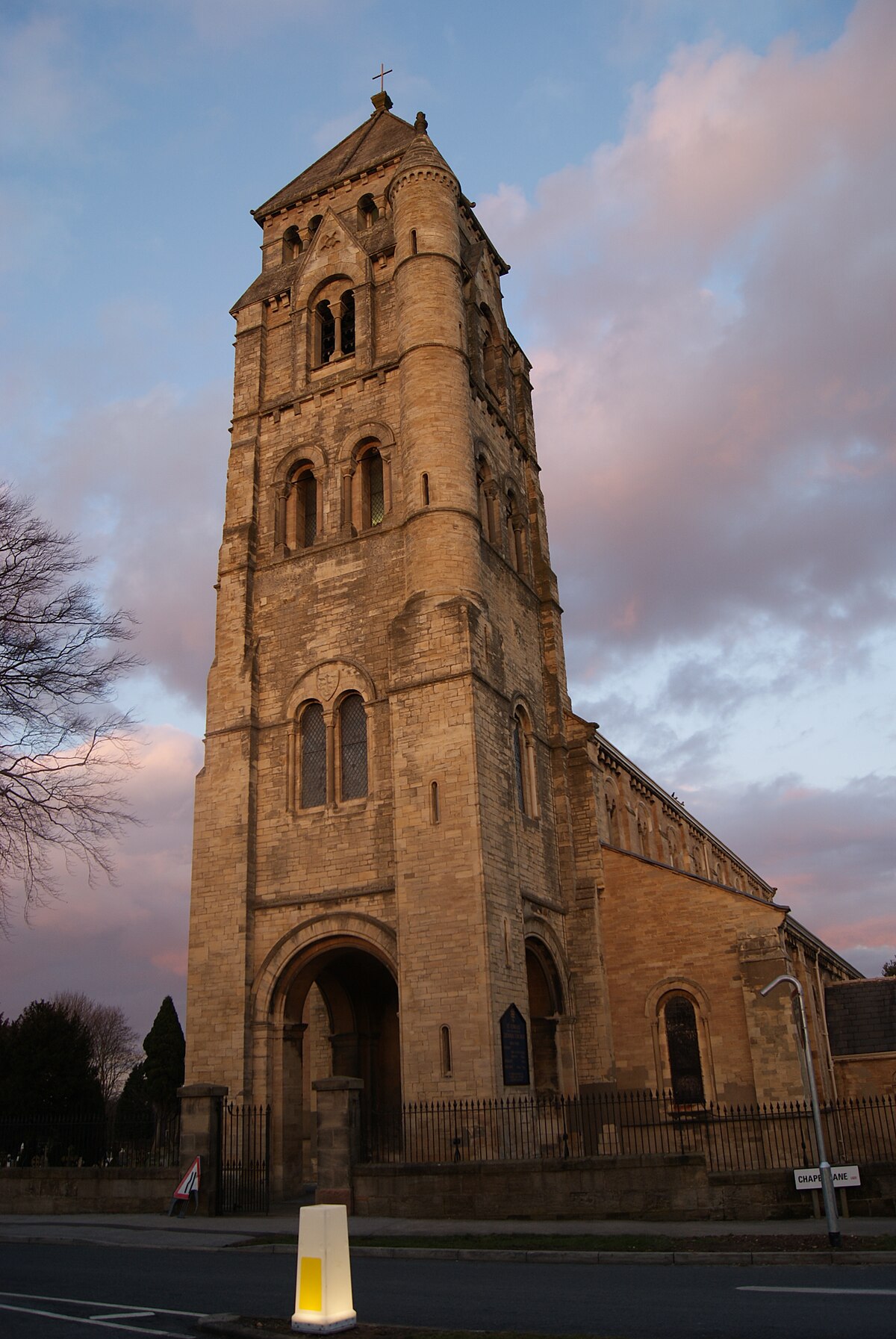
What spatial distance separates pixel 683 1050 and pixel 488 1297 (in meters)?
15.8

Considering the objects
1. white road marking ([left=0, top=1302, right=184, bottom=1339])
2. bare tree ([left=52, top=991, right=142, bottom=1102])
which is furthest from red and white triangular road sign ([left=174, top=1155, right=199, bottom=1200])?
bare tree ([left=52, top=991, right=142, bottom=1102])

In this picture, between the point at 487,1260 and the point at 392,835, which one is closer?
the point at 487,1260

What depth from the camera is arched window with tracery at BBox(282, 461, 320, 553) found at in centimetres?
2770

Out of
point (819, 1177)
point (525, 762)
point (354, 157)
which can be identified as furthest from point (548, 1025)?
point (354, 157)

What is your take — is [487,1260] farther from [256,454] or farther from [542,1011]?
[256,454]

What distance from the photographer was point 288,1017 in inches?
900

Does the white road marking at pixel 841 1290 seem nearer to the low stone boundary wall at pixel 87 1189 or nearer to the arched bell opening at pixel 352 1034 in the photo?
the low stone boundary wall at pixel 87 1189

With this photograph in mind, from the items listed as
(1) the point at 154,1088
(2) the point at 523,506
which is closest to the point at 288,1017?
(2) the point at 523,506

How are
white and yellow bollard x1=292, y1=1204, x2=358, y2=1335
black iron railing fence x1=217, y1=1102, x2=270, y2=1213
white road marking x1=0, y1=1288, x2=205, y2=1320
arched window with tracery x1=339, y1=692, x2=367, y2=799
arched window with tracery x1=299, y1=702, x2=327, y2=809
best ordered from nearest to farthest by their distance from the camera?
white and yellow bollard x1=292, y1=1204, x2=358, y2=1335, white road marking x1=0, y1=1288, x2=205, y2=1320, black iron railing fence x1=217, y1=1102, x2=270, y2=1213, arched window with tracery x1=339, y1=692, x2=367, y2=799, arched window with tracery x1=299, y1=702, x2=327, y2=809

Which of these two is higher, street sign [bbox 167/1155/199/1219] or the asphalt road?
street sign [bbox 167/1155/199/1219]

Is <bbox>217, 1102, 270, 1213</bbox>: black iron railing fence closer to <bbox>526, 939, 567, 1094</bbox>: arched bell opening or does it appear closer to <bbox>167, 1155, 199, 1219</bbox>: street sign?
<bbox>167, 1155, 199, 1219</bbox>: street sign

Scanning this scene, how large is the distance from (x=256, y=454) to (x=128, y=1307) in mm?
23007

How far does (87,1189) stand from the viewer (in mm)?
19469

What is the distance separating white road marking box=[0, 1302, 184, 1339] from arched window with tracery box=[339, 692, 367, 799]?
1485 cm
